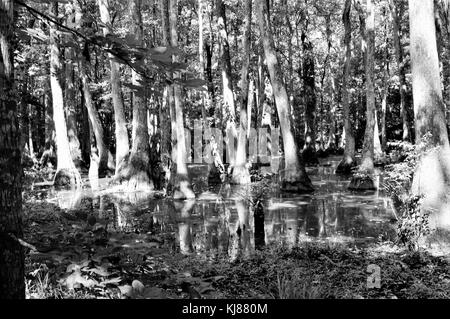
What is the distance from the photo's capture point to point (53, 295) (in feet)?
14.0

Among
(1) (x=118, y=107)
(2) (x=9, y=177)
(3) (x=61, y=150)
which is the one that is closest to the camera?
(2) (x=9, y=177)

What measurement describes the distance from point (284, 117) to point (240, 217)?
733 cm

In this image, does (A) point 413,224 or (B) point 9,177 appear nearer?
(B) point 9,177

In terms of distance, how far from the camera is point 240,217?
14445 mm

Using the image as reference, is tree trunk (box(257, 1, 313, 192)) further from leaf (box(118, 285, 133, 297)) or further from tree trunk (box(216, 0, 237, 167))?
leaf (box(118, 285, 133, 297))

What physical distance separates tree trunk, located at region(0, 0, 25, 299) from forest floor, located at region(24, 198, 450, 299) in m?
0.57

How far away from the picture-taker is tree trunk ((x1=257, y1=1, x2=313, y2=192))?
19875 millimetres

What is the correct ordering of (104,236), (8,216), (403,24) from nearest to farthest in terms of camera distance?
(8,216)
(104,236)
(403,24)

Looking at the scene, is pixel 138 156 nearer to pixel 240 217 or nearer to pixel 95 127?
pixel 95 127

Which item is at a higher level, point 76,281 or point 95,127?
point 95,127

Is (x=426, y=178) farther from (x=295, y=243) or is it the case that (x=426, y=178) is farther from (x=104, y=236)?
(x=104, y=236)

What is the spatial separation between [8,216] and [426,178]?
8.45m

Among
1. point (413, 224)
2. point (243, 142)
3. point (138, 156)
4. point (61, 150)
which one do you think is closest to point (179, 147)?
point (138, 156)
